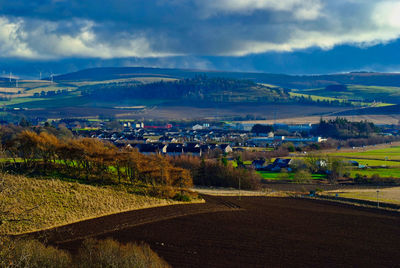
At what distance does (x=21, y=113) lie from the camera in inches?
6412

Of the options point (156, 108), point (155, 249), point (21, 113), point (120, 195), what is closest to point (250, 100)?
point (156, 108)

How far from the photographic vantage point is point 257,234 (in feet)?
90.4

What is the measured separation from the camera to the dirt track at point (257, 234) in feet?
74.4

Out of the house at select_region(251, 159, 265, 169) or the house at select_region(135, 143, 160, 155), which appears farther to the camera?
the house at select_region(135, 143, 160, 155)

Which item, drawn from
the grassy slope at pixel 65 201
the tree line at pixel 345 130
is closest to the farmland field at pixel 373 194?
the grassy slope at pixel 65 201

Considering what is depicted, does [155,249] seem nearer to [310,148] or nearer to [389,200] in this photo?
[389,200]

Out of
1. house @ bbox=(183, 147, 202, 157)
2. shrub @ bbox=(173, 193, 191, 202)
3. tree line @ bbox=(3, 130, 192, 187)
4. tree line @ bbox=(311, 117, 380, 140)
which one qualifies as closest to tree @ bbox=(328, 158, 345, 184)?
house @ bbox=(183, 147, 202, 157)

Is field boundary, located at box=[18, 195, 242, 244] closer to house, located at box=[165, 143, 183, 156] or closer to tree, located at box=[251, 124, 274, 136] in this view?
house, located at box=[165, 143, 183, 156]

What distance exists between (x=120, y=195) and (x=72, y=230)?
8.95 m

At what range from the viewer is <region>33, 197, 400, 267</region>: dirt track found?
893 inches

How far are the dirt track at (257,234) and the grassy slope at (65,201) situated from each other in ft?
4.24

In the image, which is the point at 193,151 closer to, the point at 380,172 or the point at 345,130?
the point at 380,172

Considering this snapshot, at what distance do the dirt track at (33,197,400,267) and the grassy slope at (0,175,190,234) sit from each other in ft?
4.24

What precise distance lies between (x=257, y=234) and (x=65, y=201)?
1206cm
